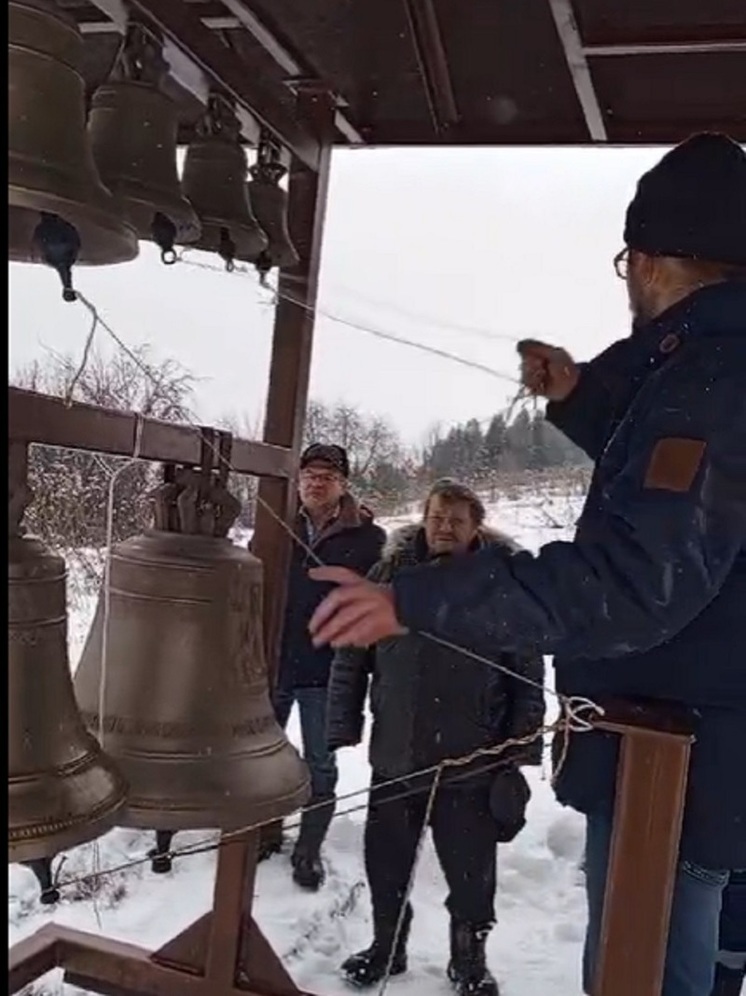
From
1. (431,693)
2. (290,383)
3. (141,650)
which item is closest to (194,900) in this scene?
(431,693)

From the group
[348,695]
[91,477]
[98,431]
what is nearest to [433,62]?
[98,431]

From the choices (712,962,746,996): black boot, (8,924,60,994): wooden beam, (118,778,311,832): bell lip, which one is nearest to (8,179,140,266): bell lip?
(118,778,311,832): bell lip

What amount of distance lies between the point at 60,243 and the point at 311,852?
92.0 inches

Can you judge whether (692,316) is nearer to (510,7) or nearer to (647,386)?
(647,386)

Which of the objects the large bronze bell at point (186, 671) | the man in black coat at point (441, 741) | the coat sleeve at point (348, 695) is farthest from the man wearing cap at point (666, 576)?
the coat sleeve at point (348, 695)

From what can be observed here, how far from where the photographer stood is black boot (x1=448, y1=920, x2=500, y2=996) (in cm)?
245

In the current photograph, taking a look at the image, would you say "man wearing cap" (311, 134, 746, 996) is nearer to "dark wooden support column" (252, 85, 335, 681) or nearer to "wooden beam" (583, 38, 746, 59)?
"wooden beam" (583, 38, 746, 59)

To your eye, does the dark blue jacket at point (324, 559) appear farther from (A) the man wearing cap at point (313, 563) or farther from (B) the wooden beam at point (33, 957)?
(B) the wooden beam at point (33, 957)

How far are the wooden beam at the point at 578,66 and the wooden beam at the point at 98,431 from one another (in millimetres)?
675

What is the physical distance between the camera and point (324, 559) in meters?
2.54

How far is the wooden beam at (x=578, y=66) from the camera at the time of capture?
1523mm

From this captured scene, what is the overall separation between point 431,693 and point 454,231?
2377 millimetres

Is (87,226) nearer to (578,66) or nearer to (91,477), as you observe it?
(578,66)

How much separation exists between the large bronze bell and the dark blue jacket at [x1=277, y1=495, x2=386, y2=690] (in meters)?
1.17
